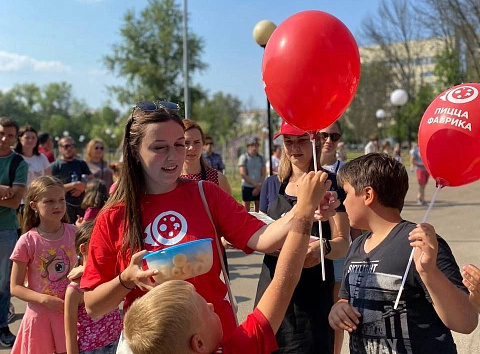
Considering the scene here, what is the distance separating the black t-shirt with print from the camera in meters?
1.98

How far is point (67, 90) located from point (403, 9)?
68542mm

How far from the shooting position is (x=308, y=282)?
2799 mm

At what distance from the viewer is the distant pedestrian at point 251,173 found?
9.90m

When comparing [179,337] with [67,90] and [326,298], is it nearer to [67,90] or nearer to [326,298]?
[326,298]

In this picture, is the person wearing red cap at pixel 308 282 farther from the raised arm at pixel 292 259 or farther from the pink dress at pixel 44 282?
the pink dress at pixel 44 282

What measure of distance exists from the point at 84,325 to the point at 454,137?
227cm

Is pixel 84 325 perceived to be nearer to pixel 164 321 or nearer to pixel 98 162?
pixel 164 321

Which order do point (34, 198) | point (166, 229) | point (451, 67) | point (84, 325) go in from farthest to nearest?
point (451, 67), point (34, 198), point (84, 325), point (166, 229)

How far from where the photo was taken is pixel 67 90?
290 ft

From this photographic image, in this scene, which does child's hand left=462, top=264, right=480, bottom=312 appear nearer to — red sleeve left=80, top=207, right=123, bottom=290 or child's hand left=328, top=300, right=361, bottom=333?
child's hand left=328, top=300, right=361, bottom=333

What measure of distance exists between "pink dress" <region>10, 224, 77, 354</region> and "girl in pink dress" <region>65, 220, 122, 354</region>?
437mm

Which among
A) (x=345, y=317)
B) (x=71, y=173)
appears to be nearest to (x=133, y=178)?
(x=345, y=317)

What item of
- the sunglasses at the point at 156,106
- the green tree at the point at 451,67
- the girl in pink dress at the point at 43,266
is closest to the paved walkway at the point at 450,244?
the girl in pink dress at the point at 43,266

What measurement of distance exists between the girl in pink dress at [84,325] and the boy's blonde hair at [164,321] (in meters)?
1.41
